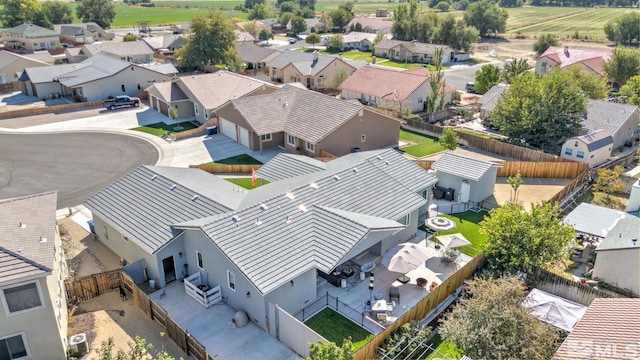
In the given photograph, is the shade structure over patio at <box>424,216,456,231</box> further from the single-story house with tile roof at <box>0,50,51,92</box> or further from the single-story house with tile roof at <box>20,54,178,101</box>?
the single-story house with tile roof at <box>0,50,51,92</box>

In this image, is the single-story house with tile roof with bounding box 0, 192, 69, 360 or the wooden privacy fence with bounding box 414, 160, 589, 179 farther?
the wooden privacy fence with bounding box 414, 160, 589, 179

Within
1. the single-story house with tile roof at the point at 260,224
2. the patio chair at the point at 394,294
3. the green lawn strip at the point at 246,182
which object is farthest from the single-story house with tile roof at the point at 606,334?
the green lawn strip at the point at 246,182

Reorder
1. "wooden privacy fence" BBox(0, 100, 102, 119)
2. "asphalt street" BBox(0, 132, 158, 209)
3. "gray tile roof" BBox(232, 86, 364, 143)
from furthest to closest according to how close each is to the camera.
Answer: "wooden privacy fence" BBox(0, 100, 102, 119)
"gray tile roof" BBox(232, 86, 364, 143)
"asphalt street" BBox(0, 132, 158, 209)

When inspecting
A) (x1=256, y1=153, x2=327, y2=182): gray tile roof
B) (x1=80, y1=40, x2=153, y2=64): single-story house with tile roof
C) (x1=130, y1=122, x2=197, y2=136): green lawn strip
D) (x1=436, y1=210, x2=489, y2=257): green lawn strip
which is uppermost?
(x1=80, y1=40, x2=153, y2=64): single-story house with tile roof

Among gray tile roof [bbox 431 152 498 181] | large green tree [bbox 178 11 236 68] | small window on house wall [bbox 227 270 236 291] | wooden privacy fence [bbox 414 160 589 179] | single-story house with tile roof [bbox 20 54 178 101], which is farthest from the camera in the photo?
large green tree [bbox 178 11 236 68]

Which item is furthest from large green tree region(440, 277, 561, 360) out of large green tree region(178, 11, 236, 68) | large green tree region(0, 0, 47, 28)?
large green tree region(0, 0, 47, 28)

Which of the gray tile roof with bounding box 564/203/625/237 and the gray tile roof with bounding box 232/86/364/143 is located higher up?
the gray tile roof with bounding box 232/86/364/143

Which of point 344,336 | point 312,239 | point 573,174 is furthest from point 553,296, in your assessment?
point 573,174

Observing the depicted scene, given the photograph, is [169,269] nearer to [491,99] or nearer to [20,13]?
[491,99]
